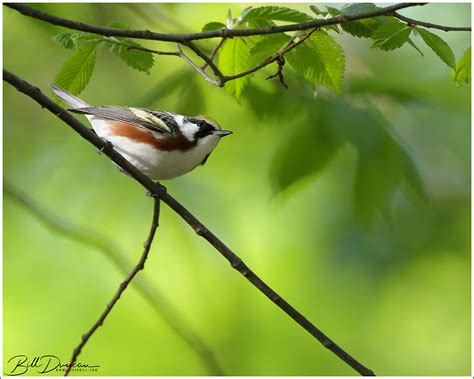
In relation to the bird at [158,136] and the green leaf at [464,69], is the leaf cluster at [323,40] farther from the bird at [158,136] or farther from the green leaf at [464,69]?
the bird at [158,136]

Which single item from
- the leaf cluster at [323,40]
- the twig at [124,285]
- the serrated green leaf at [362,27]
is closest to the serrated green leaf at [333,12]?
the leaf cluster at [323,40]

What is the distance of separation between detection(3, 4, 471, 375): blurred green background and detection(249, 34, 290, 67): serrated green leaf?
0.65 metres

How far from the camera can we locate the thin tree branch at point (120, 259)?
276 cm

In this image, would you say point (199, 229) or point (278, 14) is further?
point (199, 229)

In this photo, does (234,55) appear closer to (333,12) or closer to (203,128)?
(333,12)

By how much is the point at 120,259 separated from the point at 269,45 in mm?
1364

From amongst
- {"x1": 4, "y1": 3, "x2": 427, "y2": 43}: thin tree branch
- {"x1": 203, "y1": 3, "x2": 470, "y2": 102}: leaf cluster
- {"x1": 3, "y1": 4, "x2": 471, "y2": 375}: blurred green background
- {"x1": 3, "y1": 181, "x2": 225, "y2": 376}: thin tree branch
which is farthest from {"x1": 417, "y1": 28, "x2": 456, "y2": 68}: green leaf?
{"x1": 3, "y1": 181, "x2": 225, "y2": 376}: thin tree branch

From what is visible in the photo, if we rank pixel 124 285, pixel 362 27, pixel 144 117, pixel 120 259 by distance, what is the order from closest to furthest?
pixel 362 27 → pixel 124 285 → pixel 144 117 → pixel 120 259

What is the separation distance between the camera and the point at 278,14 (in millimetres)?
1806

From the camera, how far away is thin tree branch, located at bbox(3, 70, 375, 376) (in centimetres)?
173

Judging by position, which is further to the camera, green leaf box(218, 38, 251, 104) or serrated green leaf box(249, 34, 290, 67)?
green leaf box(218, 38, 251, 104)

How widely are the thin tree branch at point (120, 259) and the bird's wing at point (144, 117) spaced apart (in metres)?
0.52

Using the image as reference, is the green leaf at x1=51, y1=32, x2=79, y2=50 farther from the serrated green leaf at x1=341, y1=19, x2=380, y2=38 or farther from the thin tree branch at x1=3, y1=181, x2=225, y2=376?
the thin tree branch at x1=3, y1=181, x2=225, y2=376

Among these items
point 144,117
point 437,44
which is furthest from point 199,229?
point 437,44
